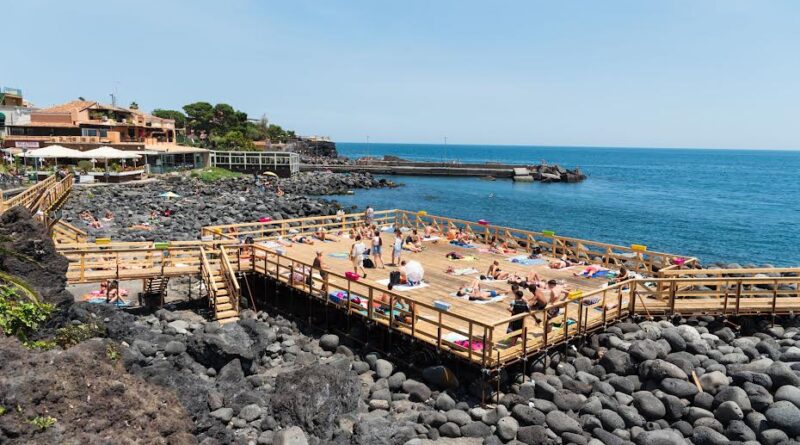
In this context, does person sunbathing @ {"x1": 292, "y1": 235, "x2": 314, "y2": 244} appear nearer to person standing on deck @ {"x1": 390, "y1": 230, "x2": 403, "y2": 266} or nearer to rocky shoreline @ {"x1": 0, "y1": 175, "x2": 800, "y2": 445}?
person standing on deck @ {"x1": 390, "y1": 230, "x2": 403, "y2": 266}

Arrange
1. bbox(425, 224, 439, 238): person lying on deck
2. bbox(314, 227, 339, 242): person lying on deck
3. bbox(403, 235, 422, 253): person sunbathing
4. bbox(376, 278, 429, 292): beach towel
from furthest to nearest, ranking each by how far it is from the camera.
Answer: bbox(425, 224, 439, 238): person lying on deck
bbox(314, 227, 339, 242): person lying on deck
bbox(403, 235, 422, 253): person sunbathing
bbox(376, 278, 429, 292): beach towel

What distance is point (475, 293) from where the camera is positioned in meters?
17.7

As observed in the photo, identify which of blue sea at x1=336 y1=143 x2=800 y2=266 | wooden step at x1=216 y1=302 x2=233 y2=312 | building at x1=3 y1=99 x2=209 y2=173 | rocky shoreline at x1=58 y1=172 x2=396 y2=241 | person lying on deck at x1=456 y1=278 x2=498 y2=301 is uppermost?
building at x1=3 y1=99 x2=209 y2=173

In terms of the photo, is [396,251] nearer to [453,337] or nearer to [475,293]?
[475,293]

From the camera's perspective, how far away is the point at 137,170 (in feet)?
196

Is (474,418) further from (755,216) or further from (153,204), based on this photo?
(755,216)

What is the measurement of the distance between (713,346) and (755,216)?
60.0 meters

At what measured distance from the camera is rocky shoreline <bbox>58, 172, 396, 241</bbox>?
35.0 meters

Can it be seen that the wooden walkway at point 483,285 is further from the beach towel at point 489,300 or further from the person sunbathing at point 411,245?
the person sunbathing at point 411,245

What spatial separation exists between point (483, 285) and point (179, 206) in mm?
33597

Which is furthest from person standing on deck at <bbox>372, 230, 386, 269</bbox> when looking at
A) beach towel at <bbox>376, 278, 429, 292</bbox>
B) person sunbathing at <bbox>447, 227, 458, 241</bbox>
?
person sunbathing at <bbox>447, 227, 458, 241</bbox>

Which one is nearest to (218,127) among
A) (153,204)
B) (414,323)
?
(153,204)

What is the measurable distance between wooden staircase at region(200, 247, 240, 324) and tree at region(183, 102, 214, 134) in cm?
11360

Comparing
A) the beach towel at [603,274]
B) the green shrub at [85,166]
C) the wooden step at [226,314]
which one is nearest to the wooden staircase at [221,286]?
the wooden step at [226,314]
